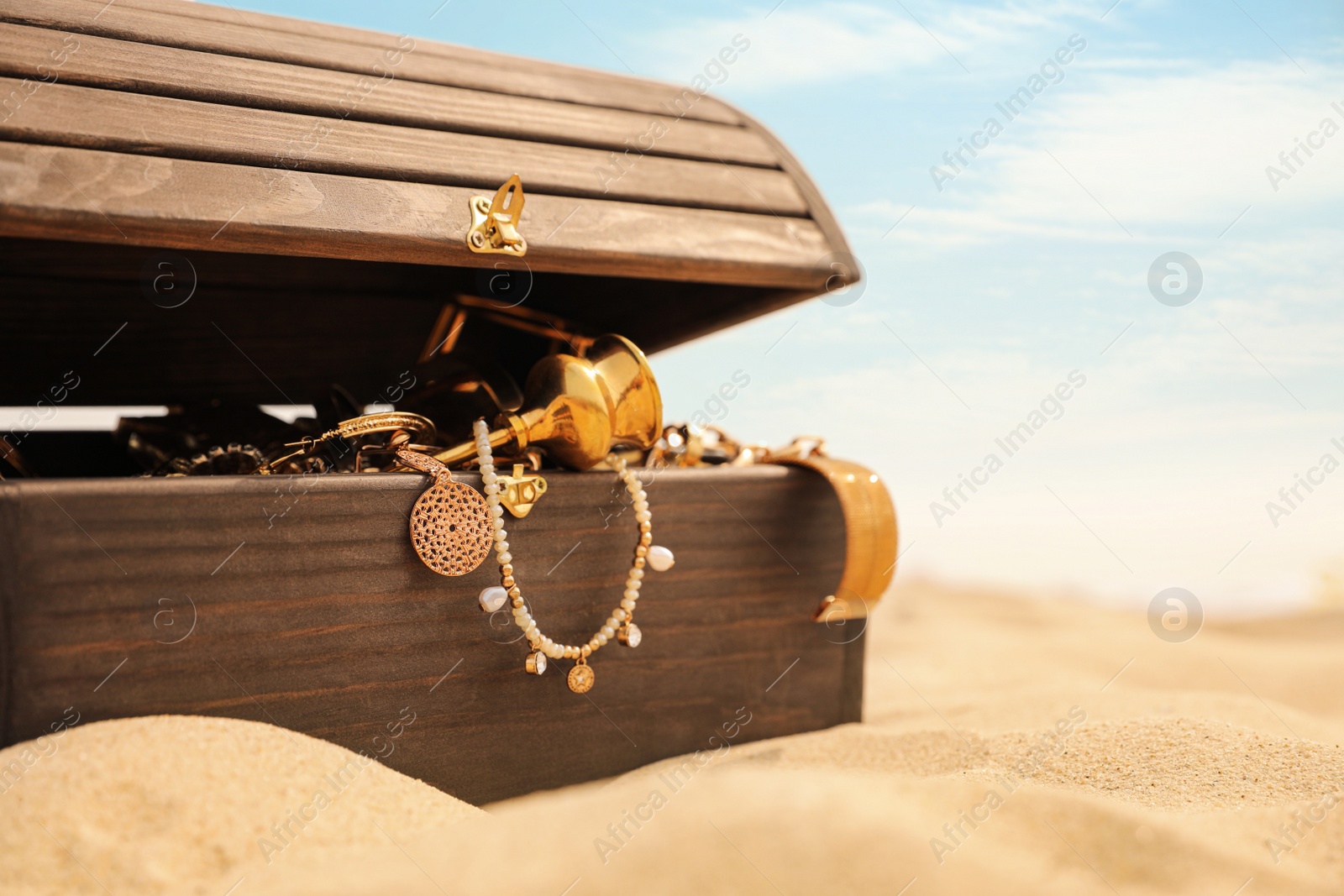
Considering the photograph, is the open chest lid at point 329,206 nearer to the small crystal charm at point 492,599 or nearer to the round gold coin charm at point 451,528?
the round gold coin charm at point 451,528

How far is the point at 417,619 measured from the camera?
98 cm

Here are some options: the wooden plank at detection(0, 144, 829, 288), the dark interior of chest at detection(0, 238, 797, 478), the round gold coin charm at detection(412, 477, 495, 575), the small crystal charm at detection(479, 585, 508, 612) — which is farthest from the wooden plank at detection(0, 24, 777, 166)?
the small crystal charm at detection(479, 585, 508, 612)

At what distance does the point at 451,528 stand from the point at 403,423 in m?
0.17

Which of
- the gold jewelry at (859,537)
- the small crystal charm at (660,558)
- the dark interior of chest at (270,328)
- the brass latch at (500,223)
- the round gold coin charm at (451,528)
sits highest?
the brass latch at (500,223)

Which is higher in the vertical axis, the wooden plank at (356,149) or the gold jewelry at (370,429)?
the wooden plank at (356,149)

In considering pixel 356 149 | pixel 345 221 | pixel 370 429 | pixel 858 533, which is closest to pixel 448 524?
pixel 370 429

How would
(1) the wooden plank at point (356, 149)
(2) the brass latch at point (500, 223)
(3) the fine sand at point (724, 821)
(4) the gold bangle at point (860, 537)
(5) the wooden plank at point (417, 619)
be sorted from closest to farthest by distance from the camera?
1. (3) the fine sand at point (724, 821)
2. (5) the wooden plank at point (417, 619)
3. (1) the wooden plank at point (356, 149)
4. (2) the brass latch at point (500, 223)
5. (4) the gold bangle at point (860, 537)

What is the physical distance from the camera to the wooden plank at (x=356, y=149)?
93 cm

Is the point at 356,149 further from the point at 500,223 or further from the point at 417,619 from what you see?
the point at 417,619

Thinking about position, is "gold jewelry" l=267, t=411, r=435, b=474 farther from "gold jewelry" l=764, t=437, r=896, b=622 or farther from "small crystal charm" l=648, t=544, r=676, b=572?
"gold jewelry" l=764, t=437, r=896, b=622

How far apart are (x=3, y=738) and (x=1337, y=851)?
1.10 meters

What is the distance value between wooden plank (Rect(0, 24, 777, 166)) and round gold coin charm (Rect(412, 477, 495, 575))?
0.46 metres

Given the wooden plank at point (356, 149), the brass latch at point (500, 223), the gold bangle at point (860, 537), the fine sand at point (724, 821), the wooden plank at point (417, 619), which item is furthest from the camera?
the gold bangle at point (860, 537)

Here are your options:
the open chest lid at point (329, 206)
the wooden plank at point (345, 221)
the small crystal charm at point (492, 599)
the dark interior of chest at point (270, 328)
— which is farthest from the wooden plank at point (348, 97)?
the small crystal charm at point (492, 599)
